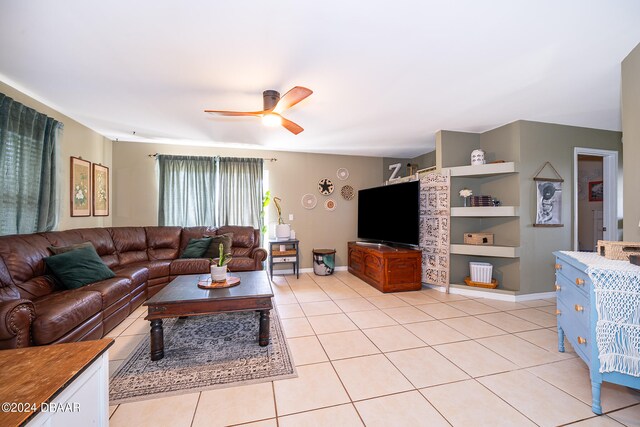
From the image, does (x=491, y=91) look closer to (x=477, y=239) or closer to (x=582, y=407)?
(x=477, y=239)

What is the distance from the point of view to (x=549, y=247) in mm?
3619

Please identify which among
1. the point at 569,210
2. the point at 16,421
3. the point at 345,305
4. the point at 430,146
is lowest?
the point at 345,305

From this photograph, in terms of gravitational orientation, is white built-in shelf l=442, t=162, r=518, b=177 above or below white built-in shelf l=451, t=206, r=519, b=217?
above

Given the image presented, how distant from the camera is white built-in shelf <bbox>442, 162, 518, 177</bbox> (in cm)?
352

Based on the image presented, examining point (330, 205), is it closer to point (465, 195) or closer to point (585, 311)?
point (465, 195)

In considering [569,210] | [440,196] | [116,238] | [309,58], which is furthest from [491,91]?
[116,238]

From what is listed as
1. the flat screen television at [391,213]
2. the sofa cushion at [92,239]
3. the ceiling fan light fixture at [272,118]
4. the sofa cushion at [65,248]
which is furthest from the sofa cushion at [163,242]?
the flat screen television at [391,213]

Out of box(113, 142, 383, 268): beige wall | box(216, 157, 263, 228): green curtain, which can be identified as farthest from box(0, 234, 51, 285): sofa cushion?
box(216, 157, 263, 228): green curtain

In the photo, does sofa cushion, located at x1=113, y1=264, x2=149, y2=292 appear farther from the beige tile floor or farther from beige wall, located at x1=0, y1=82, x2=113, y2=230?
beige wall, located at x1=0, y1=82, x2=113, y2=230

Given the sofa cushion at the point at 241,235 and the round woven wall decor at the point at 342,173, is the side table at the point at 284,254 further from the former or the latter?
the round woven wall decor at the point at 342,173

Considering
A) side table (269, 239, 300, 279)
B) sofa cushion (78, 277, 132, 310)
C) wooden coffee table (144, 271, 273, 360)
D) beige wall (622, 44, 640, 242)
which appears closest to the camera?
beige wall (622, 44, 640, 242)

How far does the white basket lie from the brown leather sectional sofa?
318 cm

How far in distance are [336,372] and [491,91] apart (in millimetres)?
3120

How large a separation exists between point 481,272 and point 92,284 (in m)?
4.84
